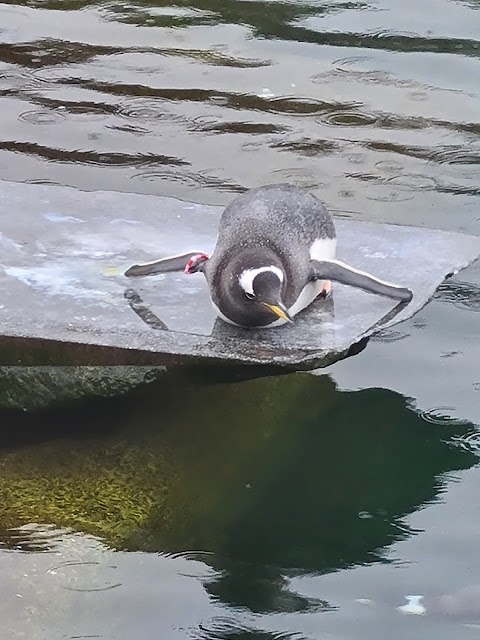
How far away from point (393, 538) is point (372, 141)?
10.3 feet

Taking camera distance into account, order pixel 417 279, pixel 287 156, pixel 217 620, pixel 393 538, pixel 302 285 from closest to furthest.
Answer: pixel 217 620 → pixel 393 538 → pixel 302 285 → pixel 417 279 → pixel 287 156

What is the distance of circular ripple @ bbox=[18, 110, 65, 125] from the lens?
6.83 metres

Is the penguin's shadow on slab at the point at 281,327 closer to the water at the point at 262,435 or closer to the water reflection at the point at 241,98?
the water at the point at 262,435

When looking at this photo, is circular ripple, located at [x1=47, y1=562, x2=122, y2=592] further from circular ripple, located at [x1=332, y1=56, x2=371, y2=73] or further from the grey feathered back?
circular ripple, located at [x1=332, y1=56, x2=371, y2=73]

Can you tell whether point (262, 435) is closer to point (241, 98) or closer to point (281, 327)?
point (281, 327)

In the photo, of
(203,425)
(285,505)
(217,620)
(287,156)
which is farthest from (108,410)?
(287,156)

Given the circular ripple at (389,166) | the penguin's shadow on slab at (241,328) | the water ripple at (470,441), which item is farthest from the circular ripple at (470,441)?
the circular ripple at (389,166)

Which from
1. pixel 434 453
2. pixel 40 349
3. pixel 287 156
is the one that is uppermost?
pixel 287 156

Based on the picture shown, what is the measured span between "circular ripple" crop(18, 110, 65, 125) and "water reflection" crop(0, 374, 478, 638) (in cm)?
264

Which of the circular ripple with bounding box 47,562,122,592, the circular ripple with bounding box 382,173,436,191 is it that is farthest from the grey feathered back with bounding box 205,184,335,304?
the circular ripple with bounding box 382,173,436,191

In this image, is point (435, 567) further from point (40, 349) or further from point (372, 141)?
point (372, 141)

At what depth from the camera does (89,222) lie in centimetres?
506

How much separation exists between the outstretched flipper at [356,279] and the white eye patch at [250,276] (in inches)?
11.7

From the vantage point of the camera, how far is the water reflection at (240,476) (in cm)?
390
